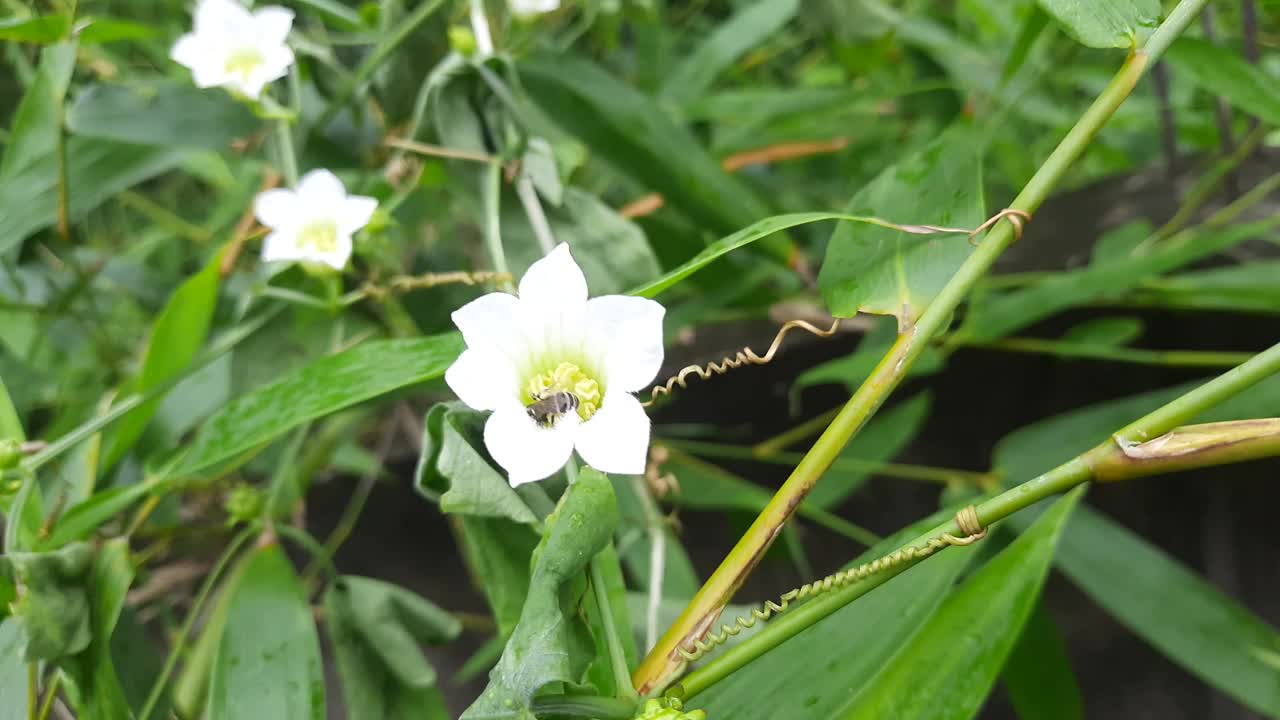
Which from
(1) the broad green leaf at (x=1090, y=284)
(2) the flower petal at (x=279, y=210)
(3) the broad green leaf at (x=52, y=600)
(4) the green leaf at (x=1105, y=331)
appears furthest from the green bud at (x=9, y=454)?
(4) the green leaf at (x=1105, y=331)

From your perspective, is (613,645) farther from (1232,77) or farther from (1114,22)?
(1232,77)

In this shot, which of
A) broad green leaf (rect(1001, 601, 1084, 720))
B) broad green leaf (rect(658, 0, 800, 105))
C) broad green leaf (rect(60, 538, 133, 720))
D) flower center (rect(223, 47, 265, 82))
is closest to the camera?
broad green leaf (rect(60, 538, 133, 720))

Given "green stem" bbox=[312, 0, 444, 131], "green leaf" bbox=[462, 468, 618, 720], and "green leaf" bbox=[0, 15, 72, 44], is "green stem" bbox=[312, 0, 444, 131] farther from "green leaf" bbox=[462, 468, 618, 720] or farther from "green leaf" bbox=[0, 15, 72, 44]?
"green leaf" bbox=[462, 468, 618, 720]

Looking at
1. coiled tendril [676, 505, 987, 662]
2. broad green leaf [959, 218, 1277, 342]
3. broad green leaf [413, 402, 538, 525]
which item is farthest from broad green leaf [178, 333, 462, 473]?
broad green leaf [959, 218, 1277, 342]

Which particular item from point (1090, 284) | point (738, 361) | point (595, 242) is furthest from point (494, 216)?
point (1090, 284)

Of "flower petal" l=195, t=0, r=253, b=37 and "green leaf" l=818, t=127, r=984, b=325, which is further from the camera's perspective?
"flower petal" l=195, t=0, r=253, b=37

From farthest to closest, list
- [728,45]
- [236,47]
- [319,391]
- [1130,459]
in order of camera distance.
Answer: [728,45] → [236,47] → [319,391] → [1130,459]
